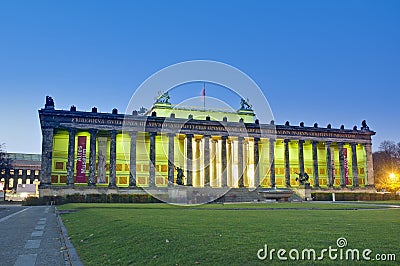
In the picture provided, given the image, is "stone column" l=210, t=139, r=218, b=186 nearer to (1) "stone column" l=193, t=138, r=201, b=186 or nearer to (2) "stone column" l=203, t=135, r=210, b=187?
(1) "stone column" l=193, t=138, r=201, b=186

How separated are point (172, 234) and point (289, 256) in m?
5.37

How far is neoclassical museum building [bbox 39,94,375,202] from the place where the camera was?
73.9m

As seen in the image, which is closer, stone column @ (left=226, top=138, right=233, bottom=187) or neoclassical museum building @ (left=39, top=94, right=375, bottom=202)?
neoclassical museum building @ (left=39, top=94, right=375, bottom=202)

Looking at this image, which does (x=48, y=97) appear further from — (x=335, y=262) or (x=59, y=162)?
(x=335, y=262)

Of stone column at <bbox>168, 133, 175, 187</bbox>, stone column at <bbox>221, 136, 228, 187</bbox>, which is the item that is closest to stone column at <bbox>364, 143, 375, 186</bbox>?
stone column at <bbox>221, 136, 228, 187</bbox>

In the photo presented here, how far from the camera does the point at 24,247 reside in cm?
1638

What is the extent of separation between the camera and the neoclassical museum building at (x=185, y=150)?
73.9 meters

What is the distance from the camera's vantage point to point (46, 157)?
233 ft

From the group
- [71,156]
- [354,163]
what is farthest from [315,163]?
[71,156]

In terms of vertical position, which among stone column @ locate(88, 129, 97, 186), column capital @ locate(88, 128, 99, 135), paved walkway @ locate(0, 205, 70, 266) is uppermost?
column capital @ locate(88, 128, 99, 135)

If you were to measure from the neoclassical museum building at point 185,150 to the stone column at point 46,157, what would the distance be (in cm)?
17

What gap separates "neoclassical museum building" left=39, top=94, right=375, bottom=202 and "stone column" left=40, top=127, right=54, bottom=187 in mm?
166

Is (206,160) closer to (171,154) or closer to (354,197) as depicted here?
(171,154)

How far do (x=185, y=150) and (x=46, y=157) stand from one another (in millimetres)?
29193
